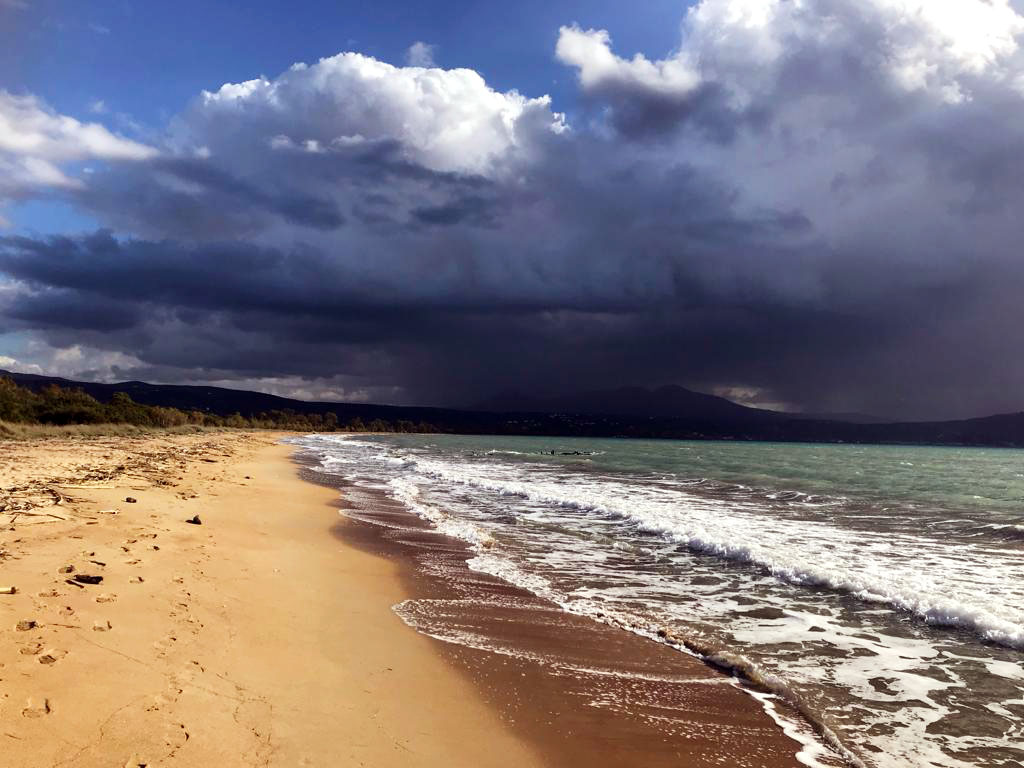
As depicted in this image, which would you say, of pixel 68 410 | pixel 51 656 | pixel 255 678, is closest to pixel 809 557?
pixel 255 678

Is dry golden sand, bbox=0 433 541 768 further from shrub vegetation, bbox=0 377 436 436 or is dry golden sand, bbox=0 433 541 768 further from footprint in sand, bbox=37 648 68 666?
shrub vegetation, bbox=0 377 436 436

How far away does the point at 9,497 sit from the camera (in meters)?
11.6

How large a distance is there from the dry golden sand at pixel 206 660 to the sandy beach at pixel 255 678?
0.02m

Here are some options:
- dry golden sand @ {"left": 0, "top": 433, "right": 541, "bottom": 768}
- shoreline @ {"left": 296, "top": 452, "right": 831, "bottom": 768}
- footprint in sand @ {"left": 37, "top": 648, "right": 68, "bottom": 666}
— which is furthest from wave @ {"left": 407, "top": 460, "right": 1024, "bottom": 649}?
footprint in sand @ {"left": 37, "top": 648, "right": 68, "bottom": 666}

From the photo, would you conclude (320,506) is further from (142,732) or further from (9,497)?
(142,732)

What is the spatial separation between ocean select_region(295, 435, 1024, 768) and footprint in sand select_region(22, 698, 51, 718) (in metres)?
4.13

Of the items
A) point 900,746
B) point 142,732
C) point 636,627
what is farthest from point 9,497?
point 900,746

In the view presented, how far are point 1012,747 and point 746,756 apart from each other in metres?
2.30

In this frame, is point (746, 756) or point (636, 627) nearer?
point (746, 756)

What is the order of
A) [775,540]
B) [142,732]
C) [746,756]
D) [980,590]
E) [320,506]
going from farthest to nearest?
[320,506]
[775,540]
[980,590]
[746,756]
[142,732]

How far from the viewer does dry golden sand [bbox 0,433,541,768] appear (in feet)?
13.7

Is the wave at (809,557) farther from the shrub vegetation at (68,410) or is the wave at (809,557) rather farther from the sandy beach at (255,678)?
the shrub vegetation at (68,410)

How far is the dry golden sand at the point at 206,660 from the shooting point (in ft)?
13.7

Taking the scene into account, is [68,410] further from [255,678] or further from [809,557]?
[255,678]
